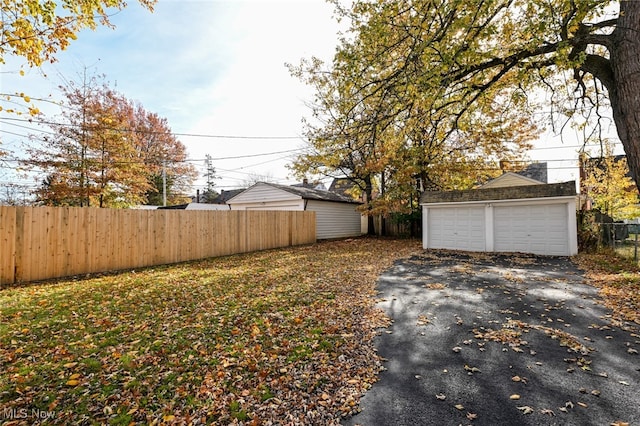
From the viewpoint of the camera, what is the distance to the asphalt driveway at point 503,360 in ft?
7.97

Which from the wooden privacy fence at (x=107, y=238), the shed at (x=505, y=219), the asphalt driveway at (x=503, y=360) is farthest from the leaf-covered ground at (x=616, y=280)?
the wooden privacy fence at (x=107, y=238)

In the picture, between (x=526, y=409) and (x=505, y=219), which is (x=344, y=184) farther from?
(x=526, y=409)

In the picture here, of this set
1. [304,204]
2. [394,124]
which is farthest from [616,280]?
[304,204]

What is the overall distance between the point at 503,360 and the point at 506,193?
32.9 ft

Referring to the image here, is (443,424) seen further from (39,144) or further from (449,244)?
(39,144)

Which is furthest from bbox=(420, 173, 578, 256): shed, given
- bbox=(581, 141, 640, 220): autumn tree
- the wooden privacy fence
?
the wooden privacy fence

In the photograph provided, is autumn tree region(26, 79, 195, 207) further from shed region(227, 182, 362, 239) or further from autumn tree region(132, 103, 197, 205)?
autumn tree region(132, 103, 197, 205)

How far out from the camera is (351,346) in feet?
12.0

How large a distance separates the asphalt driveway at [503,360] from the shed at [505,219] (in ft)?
17.9

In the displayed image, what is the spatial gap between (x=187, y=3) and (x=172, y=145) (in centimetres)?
2191

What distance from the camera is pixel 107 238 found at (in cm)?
820

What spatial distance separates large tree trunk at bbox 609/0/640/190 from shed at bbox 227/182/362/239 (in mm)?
12812

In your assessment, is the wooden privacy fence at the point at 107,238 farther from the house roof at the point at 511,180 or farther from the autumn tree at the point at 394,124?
the house roof at the point at 511,180

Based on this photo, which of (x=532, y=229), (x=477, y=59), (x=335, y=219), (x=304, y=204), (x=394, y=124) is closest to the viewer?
(x=477, y=59)
